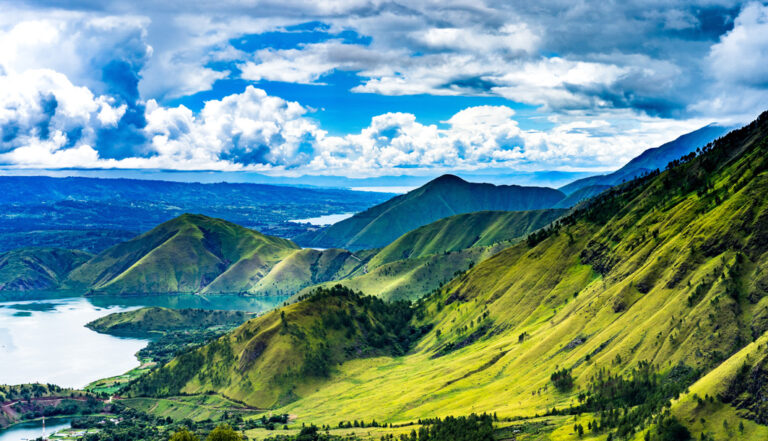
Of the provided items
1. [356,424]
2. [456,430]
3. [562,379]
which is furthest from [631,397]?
[356,424]

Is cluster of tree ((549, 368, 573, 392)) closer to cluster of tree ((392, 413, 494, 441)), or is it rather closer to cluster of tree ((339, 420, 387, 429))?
cluster of tree ((392, 413, 494, 441))

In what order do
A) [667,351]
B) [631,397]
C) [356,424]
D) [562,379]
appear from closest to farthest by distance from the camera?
[631,397] < [667,351] < [562,379] < [356,424]

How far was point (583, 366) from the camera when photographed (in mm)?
160750

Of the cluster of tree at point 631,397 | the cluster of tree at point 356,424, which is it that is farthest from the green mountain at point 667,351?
the cluster of tree at point 356,424

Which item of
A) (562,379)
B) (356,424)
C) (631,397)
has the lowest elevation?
(356,424)

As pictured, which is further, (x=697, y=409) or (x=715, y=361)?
(x=715, y=361)

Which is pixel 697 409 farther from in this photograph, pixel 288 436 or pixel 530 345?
pixel 288 436

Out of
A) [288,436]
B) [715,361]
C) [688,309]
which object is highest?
[688,309]

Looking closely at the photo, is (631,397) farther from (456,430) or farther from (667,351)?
(456,430)

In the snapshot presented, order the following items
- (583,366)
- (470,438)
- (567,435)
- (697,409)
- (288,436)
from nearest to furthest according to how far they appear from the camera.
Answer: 1. (697,409)
2. (567,435)
3. (470,438)
4. (583,366)
5. (288,436)

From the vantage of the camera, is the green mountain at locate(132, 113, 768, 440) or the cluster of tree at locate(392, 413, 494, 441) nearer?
the green mountain at locate(132, 113, 768, 440)

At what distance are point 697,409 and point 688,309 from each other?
42682 mm

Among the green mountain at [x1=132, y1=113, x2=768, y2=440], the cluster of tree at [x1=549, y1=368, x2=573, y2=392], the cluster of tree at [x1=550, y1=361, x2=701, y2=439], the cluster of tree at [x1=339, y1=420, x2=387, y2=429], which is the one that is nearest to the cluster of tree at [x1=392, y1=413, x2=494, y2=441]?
the green mountain at [x1=132, y1=113, x2=768, y2=440]

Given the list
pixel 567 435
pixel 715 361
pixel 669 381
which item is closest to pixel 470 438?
pixel 567 435
